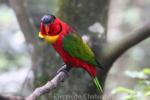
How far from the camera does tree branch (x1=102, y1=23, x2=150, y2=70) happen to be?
2297 mm

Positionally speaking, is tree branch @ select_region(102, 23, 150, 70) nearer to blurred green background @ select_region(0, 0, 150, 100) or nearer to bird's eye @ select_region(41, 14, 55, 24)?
blurred green background @ select_region(0, 0, 150, 100)

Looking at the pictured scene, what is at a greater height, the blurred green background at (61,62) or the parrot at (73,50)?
the parrot at (73,50)

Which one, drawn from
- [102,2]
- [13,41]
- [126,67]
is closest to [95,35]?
[102,2]

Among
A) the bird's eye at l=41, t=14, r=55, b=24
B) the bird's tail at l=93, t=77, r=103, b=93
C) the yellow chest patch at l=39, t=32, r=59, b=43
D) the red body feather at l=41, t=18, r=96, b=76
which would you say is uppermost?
the bird's eye at l=41, t=14, r=55, b=24

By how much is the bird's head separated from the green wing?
0.13 metres

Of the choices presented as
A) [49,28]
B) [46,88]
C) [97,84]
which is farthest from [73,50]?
[46,88]

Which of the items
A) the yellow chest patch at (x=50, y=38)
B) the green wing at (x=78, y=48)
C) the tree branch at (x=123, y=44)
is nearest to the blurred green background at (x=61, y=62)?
the tree branch at (x=123, y=44)

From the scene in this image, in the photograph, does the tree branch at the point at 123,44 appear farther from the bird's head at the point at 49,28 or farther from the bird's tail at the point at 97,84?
the bird's head at the point at 49,28

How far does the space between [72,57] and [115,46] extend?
0.28 m

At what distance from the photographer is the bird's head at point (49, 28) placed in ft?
7.45

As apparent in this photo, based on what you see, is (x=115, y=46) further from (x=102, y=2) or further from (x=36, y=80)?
(x=36, y=80)

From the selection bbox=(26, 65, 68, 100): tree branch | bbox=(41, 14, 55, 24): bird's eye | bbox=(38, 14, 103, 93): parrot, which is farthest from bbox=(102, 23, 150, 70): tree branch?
bbox=(41, 14, 55, 24): bird's eye

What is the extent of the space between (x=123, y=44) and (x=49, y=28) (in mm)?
433

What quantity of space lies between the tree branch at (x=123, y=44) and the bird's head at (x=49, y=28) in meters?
0.34
